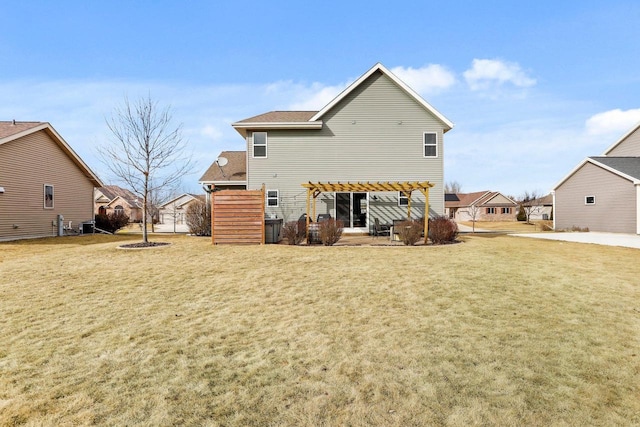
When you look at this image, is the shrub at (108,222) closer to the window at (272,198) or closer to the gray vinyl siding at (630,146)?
the window at (272,198)

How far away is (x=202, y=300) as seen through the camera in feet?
20.2

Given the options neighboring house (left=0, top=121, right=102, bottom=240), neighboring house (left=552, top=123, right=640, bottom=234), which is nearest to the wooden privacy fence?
neighboring house (left=0, top=121, right=102, bottom=240)

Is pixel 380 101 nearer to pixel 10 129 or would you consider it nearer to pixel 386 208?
pixel 386 208

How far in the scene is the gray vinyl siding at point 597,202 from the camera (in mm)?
21531

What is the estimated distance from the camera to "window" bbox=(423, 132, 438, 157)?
1902 cm

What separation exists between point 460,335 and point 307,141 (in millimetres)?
15620

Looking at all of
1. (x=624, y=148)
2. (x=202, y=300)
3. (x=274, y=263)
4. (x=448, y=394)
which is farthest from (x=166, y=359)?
(x=624, y=148)

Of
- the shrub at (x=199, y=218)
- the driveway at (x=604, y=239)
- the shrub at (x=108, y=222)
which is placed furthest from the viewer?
the shrub at (x=108, y=222)

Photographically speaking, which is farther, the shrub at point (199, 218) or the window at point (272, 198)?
the window at point (272, 198)

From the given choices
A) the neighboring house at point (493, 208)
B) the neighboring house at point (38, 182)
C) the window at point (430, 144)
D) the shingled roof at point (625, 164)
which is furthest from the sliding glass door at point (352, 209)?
the neighboring house at point (493, 208)

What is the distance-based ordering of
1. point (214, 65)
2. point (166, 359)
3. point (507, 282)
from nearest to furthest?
1. point (166, 359)
2. point (507, 282)
3. point (214, 65)

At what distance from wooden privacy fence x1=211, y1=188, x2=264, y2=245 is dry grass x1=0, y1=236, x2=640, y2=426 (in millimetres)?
5191

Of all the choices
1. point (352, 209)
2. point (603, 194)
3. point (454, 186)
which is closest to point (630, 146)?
point (603, 194)

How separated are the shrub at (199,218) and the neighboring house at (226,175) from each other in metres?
2.03
